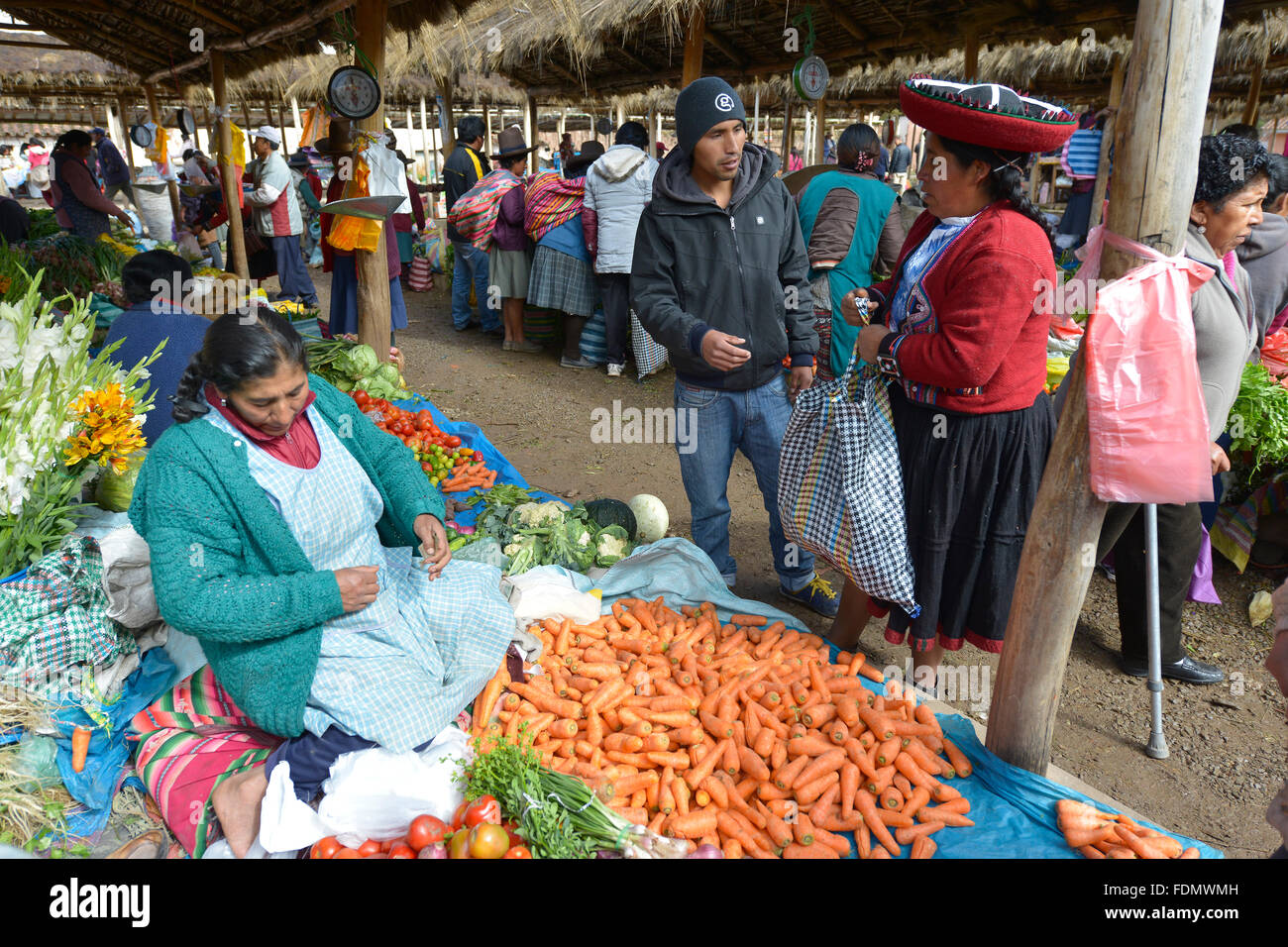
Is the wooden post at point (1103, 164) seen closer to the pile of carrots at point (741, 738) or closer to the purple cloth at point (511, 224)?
the purple cloth at point (511, 224)

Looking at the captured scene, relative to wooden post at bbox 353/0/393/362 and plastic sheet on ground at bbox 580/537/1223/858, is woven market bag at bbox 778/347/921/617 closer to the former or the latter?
plastic sheet on ground at bbox 580/537/1223/858

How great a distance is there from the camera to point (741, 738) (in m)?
2.45

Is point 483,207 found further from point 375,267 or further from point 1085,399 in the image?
point 1085,399

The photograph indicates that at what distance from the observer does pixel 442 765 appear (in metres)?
2.14

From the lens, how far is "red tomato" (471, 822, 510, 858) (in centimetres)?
183

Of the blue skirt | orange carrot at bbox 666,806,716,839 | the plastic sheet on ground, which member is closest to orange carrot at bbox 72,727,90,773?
orange carrot at bbox 666,806,716,839

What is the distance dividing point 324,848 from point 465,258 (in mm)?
7245

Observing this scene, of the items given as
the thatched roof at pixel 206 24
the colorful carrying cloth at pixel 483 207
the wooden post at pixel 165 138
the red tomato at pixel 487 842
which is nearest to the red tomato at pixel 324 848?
the red tomato at pixel 487 842

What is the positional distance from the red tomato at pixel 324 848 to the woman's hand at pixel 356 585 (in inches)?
21.9

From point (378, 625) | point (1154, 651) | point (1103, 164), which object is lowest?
point (1154, 651)

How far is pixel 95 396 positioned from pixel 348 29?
3438 mm

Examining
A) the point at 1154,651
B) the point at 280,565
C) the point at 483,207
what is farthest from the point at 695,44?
the point at 280,565
